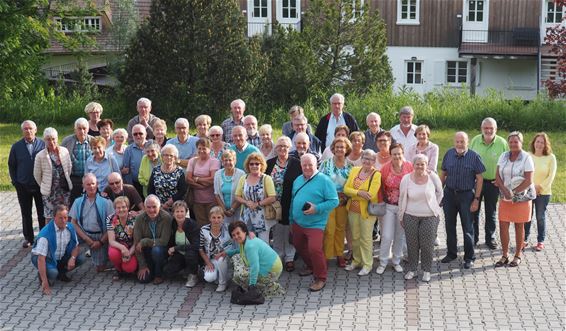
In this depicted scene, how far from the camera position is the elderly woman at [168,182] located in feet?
38.5

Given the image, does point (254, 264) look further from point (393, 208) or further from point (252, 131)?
point (252, 131)

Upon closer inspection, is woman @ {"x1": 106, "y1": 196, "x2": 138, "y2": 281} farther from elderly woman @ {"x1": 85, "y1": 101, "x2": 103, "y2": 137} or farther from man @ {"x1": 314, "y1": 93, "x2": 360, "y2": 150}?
man @ {"x1": 314, "y1": 93, "x2": 360, "y2": 150}

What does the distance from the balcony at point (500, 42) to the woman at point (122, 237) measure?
3095 centimetres

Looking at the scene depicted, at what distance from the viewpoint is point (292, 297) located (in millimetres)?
10891

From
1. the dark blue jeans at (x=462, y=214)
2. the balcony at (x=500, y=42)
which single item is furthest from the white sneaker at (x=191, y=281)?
the balcony at (x=500, y=42)

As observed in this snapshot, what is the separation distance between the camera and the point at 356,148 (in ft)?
38.9

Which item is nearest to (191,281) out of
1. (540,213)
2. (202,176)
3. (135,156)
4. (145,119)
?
(202,176)

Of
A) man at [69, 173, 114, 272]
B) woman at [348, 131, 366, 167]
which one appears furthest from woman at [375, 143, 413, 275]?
man at [69, 173, 114, 272]

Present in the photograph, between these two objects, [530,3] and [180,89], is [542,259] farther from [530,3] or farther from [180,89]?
[530,3]

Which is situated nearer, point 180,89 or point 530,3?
point 180,89

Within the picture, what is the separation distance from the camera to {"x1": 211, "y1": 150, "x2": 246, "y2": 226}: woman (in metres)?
11.5

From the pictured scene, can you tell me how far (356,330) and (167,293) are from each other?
2560 mm

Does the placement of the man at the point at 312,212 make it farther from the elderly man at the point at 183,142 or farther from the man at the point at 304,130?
the elderly man at the point at 183,142

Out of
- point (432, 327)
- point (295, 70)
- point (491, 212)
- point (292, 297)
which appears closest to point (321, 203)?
point (292, 297)
